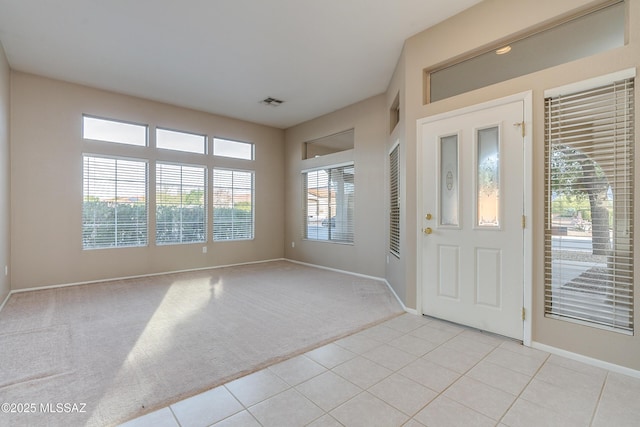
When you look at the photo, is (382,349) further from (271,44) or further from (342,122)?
(342,122)

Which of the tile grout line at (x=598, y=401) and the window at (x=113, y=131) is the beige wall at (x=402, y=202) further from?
the window at (x=113, y=131)

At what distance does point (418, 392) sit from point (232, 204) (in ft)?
17.9

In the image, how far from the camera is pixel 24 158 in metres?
4.37

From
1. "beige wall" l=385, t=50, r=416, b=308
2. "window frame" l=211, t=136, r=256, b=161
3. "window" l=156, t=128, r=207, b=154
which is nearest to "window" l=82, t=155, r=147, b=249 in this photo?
"window" l=156, t=128, r=207, b=154

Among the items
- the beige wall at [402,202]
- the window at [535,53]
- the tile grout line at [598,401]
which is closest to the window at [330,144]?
the beige wall at [402,202]

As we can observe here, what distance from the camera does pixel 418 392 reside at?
196cm

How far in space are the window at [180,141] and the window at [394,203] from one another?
3.82 metres

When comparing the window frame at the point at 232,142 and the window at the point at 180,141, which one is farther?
the window frame at the point at 232,142

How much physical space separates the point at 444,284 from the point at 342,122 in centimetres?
378

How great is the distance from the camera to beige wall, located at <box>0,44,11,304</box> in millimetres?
3752

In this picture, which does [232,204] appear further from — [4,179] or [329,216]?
[4,179]

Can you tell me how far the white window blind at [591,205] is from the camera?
2201 mm

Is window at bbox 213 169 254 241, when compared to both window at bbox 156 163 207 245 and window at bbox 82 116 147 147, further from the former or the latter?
window at bbox 82 116 147 147

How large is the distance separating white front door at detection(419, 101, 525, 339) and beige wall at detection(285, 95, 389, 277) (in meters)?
1.84
